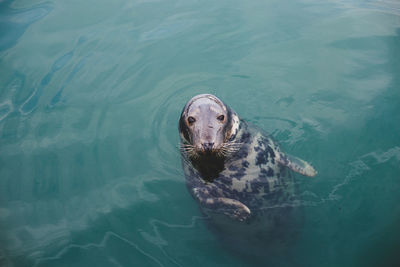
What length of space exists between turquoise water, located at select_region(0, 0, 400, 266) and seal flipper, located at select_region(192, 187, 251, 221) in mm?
306

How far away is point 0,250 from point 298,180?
329 centimetres

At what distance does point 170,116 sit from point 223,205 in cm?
187

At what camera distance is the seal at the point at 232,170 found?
3.09 m

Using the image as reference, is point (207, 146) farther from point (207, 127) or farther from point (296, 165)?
point (296, 165)

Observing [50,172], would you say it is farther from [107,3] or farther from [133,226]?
[107,3]

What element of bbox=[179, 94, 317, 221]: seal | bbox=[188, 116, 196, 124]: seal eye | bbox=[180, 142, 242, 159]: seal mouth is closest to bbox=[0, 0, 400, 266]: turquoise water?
bbox=[179, 94, 317, 221]: seal

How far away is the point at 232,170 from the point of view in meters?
3.26

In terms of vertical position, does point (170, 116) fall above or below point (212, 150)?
below

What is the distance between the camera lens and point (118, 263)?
3.22 m

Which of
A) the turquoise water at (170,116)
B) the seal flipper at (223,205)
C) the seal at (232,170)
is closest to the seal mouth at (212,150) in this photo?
the seal at (232,170)

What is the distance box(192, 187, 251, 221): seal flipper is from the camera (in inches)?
120

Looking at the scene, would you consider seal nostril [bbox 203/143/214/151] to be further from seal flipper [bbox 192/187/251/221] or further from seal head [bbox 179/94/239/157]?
seal flipper [bbox 192/187/251/221]

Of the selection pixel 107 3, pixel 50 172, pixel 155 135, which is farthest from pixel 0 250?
pixel 107 3

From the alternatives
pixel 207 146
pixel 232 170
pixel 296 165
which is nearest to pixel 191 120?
pixel 207 146
